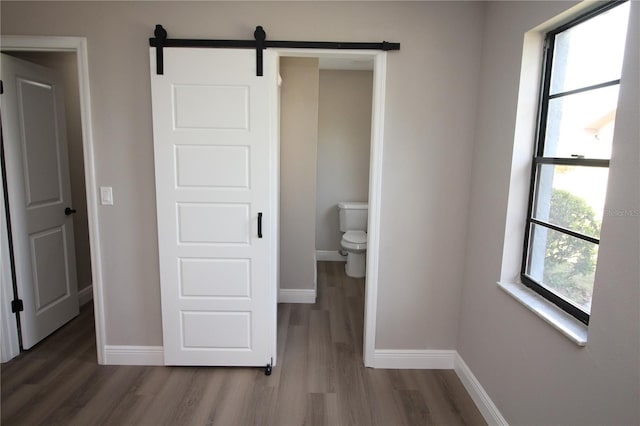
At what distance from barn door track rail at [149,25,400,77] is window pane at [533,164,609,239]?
1154 mm

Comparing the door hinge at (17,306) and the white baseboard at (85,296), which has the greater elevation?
the door hinge at (17,306)

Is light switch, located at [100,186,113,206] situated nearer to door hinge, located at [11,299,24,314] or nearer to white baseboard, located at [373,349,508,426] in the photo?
door hinge, located at [11,299,24,314]

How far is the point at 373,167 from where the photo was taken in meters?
2.27

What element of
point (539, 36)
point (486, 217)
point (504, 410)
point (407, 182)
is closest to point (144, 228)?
point (407, 182)

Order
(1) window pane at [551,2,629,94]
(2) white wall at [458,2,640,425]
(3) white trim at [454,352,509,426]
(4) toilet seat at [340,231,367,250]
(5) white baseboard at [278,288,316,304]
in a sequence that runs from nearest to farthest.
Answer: (2) white wall at [458,2,640,425] < (1) window pane at [551,2,629,94] < (3) white trim at [454,352,509,426] < (5) white baseboard at [278,288,316,304] < (4) toilet seat at [340,231,367,250]

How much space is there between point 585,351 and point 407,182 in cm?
129

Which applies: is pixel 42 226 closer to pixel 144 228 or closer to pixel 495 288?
pixel 144 228

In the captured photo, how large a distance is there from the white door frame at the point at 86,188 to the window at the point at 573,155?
258 cm

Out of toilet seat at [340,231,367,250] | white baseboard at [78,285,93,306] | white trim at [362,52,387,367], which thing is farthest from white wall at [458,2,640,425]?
white baseboard at [78,285,93,306]

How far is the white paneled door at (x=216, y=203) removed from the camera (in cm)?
213

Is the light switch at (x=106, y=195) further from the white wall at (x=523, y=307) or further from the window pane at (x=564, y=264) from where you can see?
the window pane at (x=564, y=264)

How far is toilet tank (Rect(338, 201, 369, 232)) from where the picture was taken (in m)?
4.54

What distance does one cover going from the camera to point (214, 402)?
6.85 feet

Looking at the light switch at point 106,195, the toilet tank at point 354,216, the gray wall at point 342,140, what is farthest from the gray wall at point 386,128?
the gray wall at point 342,140
